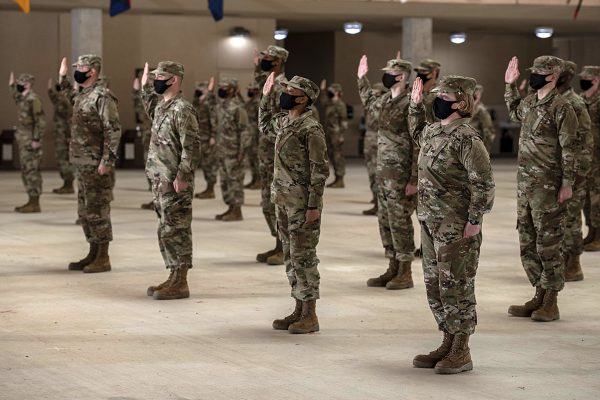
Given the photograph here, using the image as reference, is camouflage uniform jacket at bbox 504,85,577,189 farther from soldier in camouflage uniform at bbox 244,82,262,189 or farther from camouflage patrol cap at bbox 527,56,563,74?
soldier in camouflage uniform at bbox 244,82,262,189

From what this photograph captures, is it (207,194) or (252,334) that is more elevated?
(207,194)

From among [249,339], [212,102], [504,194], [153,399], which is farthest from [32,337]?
[504,194]

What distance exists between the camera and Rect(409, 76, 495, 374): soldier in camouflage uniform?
22.5 feet

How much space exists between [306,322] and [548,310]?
1.79 meters

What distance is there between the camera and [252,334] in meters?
8.04

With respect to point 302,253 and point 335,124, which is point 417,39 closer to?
point 335,124

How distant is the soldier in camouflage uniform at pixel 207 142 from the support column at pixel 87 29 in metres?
3.75

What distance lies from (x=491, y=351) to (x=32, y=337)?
3.01m

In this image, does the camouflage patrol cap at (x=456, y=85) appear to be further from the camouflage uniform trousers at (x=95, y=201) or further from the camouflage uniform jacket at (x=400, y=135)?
the camouflage uniform trousers at (x=95, y=201)

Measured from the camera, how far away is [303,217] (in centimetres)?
803

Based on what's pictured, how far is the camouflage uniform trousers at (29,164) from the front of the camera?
16.2 m

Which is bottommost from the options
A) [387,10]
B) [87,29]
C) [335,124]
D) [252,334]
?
[252,334]

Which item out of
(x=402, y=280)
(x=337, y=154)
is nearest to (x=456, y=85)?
(x=402, y=280)

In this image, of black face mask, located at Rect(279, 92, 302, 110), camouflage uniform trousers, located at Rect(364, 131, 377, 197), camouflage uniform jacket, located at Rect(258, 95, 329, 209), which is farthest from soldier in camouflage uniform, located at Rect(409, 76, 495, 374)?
camouflage uniform trousers, located at Rect(364, 131, 377, 197)
